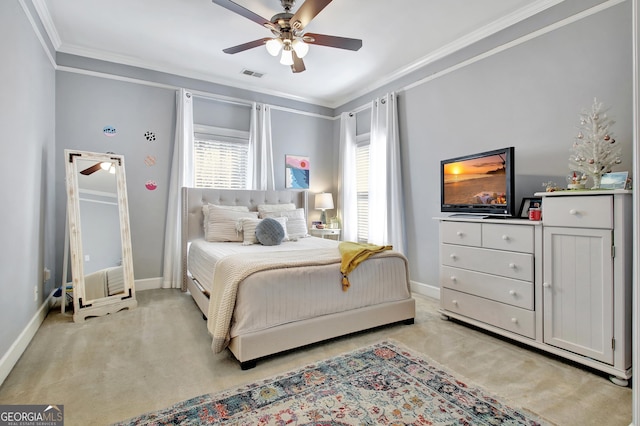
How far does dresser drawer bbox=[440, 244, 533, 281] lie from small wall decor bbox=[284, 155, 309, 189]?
273 centimetres

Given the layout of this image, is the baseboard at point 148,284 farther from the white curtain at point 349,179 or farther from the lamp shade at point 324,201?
the white curtain at point 349,179

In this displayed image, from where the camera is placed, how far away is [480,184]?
9.72 ft

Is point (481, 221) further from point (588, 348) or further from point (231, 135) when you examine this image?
point (231, 135)

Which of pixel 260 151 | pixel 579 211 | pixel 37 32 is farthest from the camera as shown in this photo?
pixel 260 151

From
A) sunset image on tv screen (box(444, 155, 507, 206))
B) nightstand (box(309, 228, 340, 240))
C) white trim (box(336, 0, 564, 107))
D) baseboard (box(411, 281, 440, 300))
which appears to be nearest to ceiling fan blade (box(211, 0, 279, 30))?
white trim (box(336, 0, 564, 107))

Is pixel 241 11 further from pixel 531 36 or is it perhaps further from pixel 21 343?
pixel 21 343

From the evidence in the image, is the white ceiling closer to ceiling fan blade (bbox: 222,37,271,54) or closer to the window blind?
ceiling fan blade (bbox: 222,37,271,54)

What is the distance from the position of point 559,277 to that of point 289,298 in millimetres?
1923

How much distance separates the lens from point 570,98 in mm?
2602

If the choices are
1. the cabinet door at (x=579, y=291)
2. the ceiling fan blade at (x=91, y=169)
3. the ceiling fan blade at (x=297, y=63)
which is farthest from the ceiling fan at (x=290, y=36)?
the cabinet door at (x=579, y=291)

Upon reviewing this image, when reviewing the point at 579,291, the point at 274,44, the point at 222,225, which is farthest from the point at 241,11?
the point at 579,291

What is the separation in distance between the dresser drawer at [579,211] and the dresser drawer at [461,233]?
547mm

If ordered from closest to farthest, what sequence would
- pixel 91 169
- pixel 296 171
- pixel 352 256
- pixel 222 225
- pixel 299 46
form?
pixel 352 256 < pixel 299 46 < pixel 91 169 < pixel 222 225 < pixel 296 171

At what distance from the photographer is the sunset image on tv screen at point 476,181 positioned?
9.11 ft
